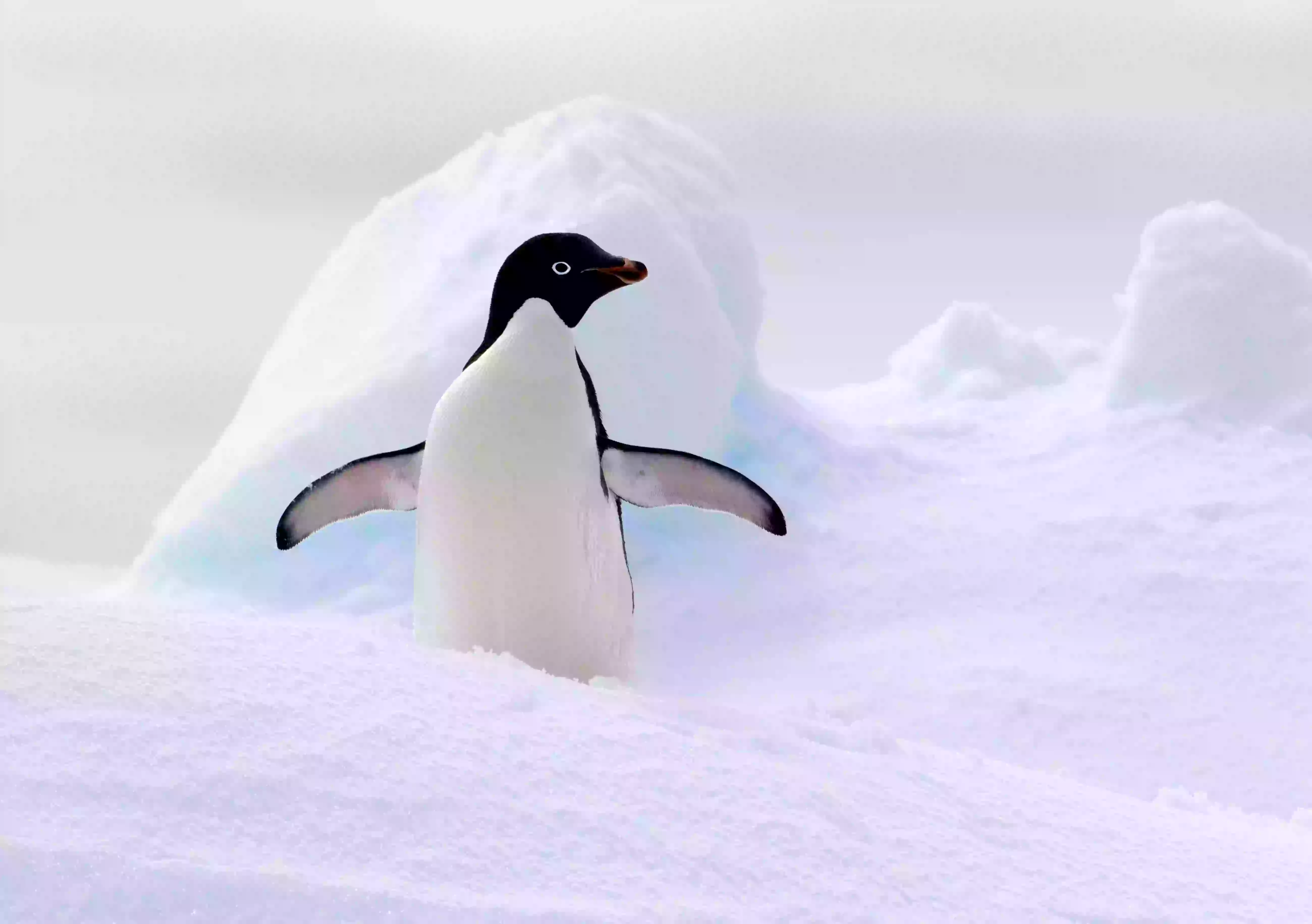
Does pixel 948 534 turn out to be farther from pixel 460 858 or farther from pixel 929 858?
pixel 460 858

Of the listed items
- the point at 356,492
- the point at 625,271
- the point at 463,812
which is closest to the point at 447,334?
the point at 356,492

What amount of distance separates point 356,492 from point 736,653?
2.42 metres

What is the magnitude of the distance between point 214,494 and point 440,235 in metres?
1.98

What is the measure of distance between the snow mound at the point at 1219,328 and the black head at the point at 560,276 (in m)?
5.32

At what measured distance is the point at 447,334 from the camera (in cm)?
590

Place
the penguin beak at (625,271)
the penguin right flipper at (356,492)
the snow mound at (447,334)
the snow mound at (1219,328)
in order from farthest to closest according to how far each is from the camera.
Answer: the snow mound at (1219,328), the snow mound at (447,334), the penguin right flipper at (356,492), the penguin beak at (625,271)

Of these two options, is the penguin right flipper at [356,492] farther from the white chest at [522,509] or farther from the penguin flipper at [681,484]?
the penguin flipper at [681,484]

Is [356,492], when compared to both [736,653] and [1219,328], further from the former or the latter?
[1219,328]

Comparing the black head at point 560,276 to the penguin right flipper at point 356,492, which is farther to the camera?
the penguin right flipper at point 356,492

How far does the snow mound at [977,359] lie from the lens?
30.5ft

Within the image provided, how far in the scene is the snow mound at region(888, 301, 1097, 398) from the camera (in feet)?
30.5

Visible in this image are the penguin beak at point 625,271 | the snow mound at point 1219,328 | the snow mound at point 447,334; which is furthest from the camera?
the snow mound at point 1219,328

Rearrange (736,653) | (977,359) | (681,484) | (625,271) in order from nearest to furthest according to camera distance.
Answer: (625,271), (681,484), (736,653), (977,359)

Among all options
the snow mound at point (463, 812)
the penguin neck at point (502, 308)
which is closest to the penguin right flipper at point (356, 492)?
the penguin neck at point (502, 308)
